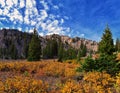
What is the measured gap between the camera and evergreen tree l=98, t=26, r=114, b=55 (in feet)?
127

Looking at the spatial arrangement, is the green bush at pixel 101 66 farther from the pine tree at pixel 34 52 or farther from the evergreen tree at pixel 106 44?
the pine tree at pixel 34 52

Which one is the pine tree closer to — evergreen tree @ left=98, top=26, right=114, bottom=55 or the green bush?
evergreen tree @ left=98, top=26, right=114, bottom=55

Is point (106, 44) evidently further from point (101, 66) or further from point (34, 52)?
point (34, 52)

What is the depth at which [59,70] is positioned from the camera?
20.9 meters

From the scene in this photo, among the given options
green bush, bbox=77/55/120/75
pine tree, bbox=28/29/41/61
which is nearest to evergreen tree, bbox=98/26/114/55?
green bush, bbox=77/55/120/75

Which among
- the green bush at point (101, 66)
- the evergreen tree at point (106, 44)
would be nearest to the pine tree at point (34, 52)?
the evergreen tree at point (106, 44)

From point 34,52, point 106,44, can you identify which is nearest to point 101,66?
point 106,44

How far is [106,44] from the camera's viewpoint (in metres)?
39.5

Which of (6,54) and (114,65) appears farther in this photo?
(6,54)

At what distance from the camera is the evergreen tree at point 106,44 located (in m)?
38.8

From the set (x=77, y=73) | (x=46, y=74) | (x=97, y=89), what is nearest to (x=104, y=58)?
(x=77, y=73)

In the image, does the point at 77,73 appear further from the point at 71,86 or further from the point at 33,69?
the point at 71,86

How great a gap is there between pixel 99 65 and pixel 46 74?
14.8ft

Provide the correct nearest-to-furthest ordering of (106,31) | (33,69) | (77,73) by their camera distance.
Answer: (77,73)
(33,69)
(106,31)
